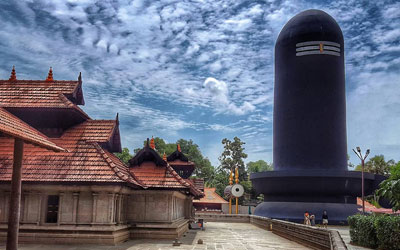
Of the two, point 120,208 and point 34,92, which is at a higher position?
point 34,92

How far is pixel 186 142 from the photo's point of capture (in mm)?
102750

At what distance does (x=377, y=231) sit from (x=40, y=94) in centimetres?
1902

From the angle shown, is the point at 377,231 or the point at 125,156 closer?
the point at 377,231

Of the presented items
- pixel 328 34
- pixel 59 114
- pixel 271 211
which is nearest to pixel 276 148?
pixel 271 211

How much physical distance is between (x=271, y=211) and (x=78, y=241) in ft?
85.7

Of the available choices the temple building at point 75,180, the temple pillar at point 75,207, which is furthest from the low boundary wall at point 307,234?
the temple pillar at point 75,207

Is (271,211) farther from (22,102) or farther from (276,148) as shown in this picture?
(22,102)

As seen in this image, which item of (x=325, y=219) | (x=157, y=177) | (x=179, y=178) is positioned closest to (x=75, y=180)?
(x=157, y=177)

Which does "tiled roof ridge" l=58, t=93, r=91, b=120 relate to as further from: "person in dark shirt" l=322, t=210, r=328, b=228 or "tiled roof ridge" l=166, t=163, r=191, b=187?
"person in dark shirt" l=322, t=210, r=328, b=228

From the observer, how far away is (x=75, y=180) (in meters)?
19.2

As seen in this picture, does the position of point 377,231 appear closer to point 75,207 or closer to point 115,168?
point 115,168

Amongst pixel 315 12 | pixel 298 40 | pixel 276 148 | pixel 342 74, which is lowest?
pixel 276 148

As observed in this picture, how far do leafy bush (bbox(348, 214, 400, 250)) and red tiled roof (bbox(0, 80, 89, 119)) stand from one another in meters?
16.2

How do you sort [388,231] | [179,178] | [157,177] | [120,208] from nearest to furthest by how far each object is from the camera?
[388,231] → [120,208] → [179,178] → [157,177]
